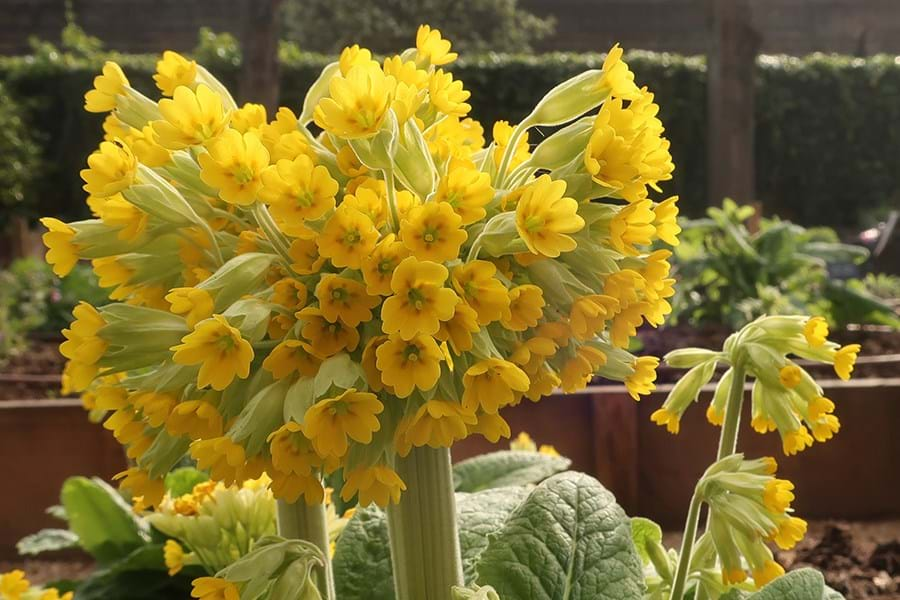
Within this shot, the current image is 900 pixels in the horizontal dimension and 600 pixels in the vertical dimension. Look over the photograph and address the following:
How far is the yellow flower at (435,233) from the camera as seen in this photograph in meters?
0.47

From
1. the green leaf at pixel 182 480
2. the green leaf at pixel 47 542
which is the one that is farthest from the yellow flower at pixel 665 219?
the green leaf at pixel 47 542

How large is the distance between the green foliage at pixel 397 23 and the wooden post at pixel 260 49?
237 inches

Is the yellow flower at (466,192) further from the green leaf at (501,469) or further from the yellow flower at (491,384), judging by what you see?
the green leaf at (501,469)

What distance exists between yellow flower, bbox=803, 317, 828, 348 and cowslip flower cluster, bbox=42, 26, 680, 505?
172 mm

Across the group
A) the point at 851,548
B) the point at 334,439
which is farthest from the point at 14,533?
the point at 334,439

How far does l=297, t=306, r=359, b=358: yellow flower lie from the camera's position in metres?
0.49

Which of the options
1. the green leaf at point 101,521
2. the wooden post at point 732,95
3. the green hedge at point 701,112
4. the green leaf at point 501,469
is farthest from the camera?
the green hedge at point 701,112

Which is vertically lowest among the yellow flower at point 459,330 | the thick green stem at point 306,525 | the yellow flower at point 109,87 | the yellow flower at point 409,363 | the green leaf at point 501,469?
the green leaf at point 501,469

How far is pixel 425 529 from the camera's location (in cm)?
56

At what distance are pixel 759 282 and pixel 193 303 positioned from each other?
2415 mm

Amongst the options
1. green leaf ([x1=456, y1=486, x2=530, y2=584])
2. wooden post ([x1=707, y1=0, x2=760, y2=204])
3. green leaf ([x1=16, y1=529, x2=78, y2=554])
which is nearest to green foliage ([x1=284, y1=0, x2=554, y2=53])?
wooden post ([x1=707, y1=0, x2=760, y2=204])

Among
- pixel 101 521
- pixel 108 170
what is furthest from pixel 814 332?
pixel 101 521

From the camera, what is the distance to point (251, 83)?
364cm

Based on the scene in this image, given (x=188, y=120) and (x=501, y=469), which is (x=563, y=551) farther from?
(x=501, y=469)
